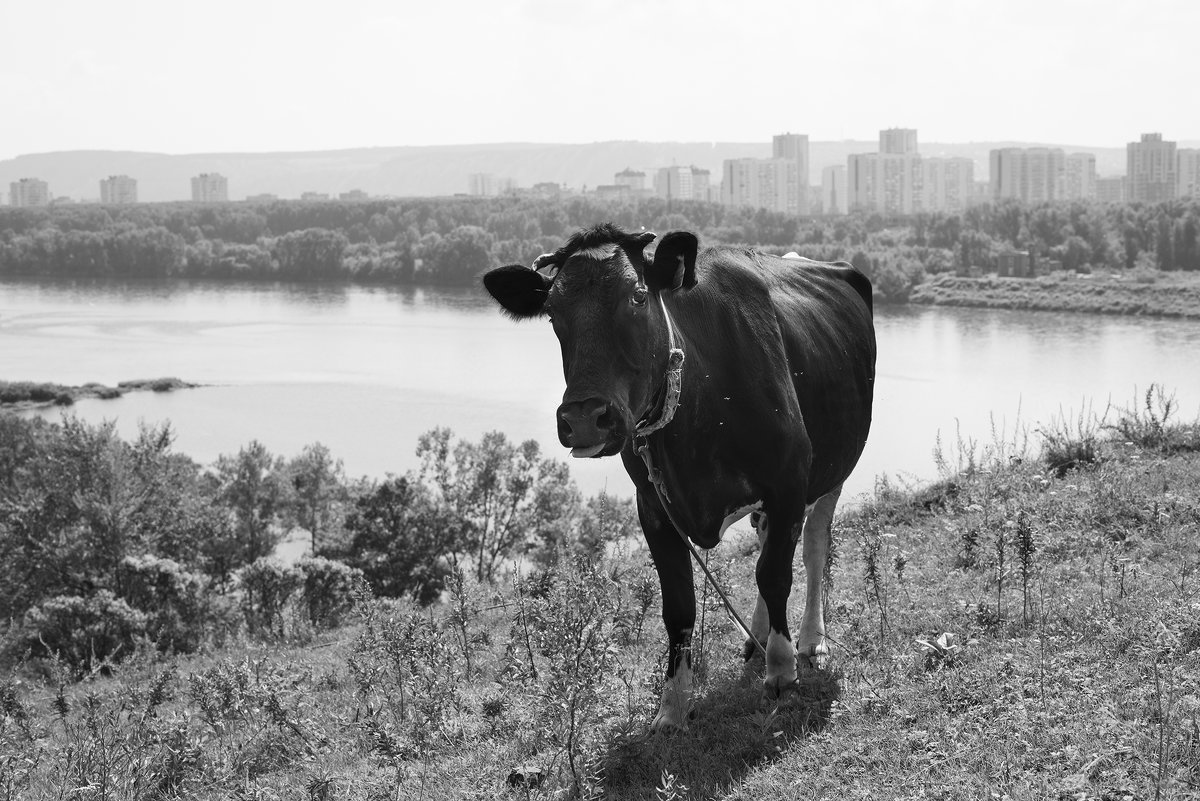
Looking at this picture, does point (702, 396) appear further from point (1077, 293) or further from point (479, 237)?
point (479, 237)

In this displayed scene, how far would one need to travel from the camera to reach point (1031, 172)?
189 meters

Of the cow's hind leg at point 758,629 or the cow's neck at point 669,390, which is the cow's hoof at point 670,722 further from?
the cow's neck at point 669,390

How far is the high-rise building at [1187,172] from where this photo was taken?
560 feet

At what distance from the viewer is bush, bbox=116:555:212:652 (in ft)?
61.6

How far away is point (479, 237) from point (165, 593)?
71.5 meters

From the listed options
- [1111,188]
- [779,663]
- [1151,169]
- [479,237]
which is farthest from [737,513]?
[1111,188]

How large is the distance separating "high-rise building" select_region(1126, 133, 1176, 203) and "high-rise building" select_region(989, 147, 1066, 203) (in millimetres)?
15628

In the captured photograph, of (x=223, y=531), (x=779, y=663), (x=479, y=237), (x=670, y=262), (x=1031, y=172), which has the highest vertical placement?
(x=1031, y=172)

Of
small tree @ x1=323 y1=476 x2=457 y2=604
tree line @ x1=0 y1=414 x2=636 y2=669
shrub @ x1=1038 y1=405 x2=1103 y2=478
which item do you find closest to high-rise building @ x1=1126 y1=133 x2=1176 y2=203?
tree line @ x1=0 y1=414 x2=636 y2=669

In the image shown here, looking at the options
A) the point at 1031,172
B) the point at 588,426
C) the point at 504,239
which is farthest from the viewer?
the point at 1031,172

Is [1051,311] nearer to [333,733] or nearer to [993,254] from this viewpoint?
[993,254]

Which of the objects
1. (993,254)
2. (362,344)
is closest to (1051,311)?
(993,254)

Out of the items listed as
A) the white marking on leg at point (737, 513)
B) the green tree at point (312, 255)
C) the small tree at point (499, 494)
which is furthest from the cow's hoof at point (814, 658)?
the green tree at point (312, 255)

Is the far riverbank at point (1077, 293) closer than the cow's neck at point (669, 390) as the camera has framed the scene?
No
